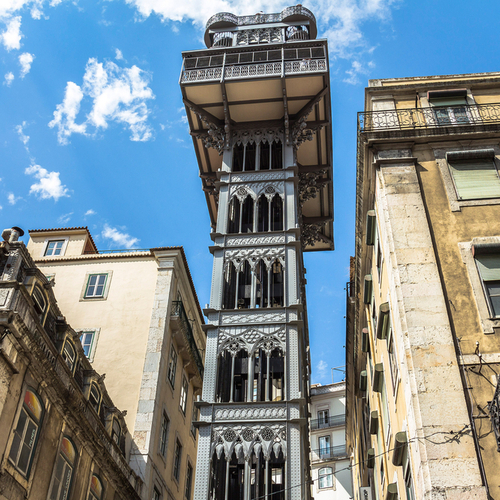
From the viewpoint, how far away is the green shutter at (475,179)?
53.7 ft

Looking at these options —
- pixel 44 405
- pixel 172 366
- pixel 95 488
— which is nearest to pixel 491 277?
pixel 44 405

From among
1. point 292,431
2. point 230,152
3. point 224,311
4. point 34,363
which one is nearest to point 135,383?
point 224,311

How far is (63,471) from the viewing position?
1734cm

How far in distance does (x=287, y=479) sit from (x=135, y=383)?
24.7 feet

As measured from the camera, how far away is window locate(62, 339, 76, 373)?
59.6 ft

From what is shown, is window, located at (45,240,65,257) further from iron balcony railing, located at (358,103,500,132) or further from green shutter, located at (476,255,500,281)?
green shutter, located at (476,255,500,281)

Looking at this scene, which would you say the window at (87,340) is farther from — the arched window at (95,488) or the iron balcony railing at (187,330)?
the arched window at (95,488)

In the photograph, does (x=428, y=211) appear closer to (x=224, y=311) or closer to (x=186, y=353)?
(x=224, y=311)

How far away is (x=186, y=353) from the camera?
2866cm

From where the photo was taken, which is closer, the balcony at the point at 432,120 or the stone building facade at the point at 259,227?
the balcony at the point at 432,120

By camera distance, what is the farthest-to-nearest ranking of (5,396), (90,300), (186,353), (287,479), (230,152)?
(230,152) < (186,353) < (90,300) < (287,479) < (5,396)

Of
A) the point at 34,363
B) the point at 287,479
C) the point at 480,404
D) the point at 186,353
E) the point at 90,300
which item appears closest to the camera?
the point at 480,404

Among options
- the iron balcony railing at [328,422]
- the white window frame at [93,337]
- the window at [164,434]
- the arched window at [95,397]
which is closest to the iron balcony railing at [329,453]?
the iron balcony railing at [328,422]

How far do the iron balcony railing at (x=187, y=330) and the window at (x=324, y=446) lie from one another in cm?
2706
